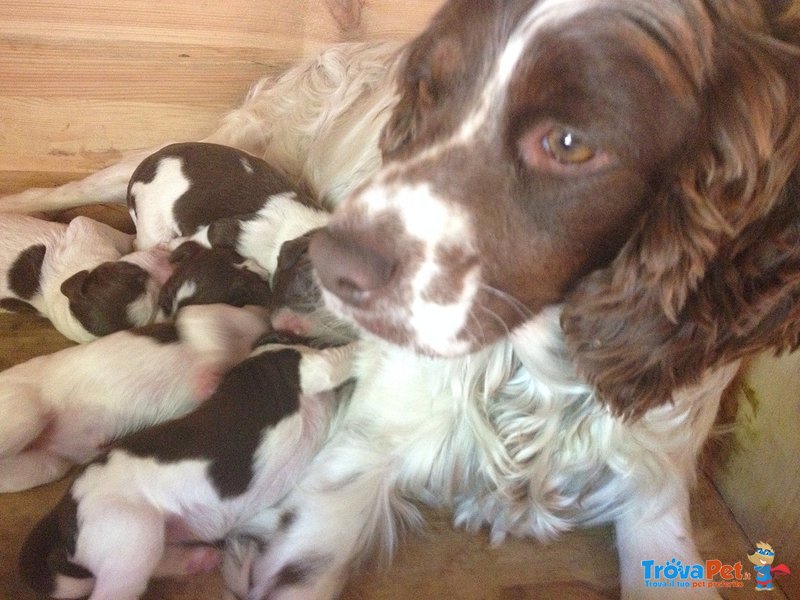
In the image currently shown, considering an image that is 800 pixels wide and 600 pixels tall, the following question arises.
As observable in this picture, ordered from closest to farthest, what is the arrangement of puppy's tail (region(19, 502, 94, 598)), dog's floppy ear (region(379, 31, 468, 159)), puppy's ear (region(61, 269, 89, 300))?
dog's floppy ear (region(379, 31, 468, 159)), puppy's tail (region(19, 502, 94, 598)), puppy's ear (region(61, 269, 89, 300))

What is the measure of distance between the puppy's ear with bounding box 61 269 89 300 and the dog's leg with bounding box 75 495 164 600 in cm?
54

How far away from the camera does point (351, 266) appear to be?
94 centimetres

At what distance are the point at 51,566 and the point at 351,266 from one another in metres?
0.67

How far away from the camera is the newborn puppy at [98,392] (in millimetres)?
1299

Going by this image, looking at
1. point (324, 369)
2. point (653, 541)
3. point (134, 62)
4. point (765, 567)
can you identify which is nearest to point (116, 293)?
point (324, 369)

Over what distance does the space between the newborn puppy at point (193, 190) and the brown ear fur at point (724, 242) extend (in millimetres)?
1011

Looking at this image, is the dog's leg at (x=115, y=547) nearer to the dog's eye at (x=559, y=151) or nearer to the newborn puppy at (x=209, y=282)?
the newborn puppy at (x=209, y=282)

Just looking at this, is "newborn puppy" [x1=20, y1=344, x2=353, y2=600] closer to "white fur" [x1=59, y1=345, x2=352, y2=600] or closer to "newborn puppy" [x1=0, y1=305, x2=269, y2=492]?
"white fur" [x1=59, y1=345, x2=352, y2=600]

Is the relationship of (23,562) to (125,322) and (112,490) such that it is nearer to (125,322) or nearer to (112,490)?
(112,490)

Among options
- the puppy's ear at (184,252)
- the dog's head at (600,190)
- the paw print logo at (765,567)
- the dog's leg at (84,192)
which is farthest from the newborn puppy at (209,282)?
the paw print logo at (765,567)

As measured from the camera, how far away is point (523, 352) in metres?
1.23

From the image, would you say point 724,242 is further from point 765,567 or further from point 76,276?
point 76,276

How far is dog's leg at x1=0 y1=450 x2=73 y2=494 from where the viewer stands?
1.29 m

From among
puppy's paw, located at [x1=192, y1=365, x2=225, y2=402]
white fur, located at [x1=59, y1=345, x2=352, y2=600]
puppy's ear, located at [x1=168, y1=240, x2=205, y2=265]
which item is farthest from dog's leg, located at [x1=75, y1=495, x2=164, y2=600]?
puppy's ear, located at [x1=168, y1=240, x2=205, y2=265]
